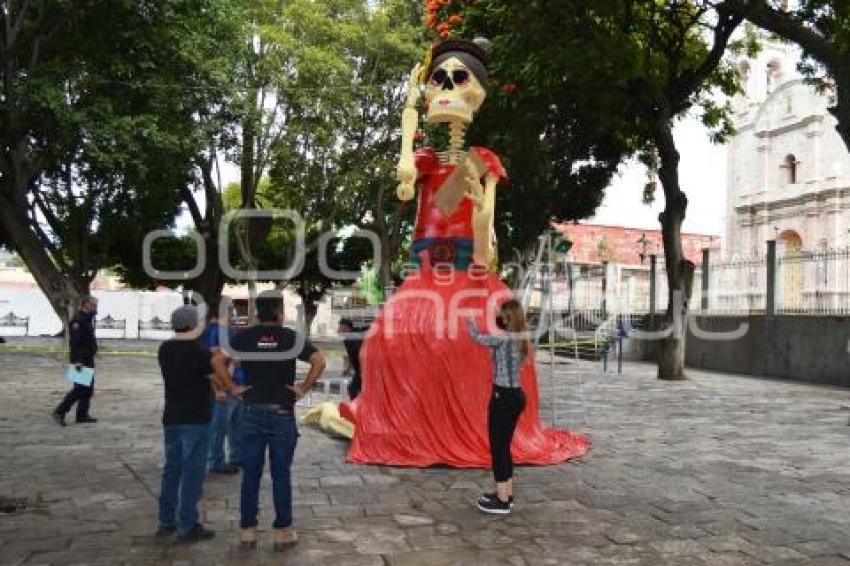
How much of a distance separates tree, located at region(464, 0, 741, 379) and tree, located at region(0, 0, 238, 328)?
634cm

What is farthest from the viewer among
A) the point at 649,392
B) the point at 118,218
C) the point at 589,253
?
the point at 589,253

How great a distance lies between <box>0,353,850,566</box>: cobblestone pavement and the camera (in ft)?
16.4

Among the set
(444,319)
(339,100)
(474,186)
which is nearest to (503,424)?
(444,319)

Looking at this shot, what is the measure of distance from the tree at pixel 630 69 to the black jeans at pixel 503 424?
7.34 metres

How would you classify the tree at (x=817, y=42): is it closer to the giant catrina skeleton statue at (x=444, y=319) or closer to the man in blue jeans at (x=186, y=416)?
the giant catrina skeleton statue at (x=444, y=319)

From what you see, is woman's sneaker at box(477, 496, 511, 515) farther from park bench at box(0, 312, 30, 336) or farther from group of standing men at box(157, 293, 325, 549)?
park bench at box(0, 312, 30, 336)

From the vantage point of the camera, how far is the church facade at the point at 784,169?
36.3 metres

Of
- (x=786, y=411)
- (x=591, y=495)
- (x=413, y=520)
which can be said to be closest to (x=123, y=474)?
(x=413, y=520)

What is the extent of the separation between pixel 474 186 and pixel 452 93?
1.20 meters

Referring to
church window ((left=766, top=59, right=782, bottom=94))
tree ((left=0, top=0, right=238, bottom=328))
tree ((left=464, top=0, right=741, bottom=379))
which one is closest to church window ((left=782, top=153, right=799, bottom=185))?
church window ((left=766, top=59, right=782, bottom=94))

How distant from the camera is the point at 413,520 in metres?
5.71

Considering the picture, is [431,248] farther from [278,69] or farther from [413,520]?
[278,69]

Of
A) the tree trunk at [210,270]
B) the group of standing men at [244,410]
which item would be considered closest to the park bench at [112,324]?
the tree trunk at [210,270]

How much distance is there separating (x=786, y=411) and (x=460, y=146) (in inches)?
319
